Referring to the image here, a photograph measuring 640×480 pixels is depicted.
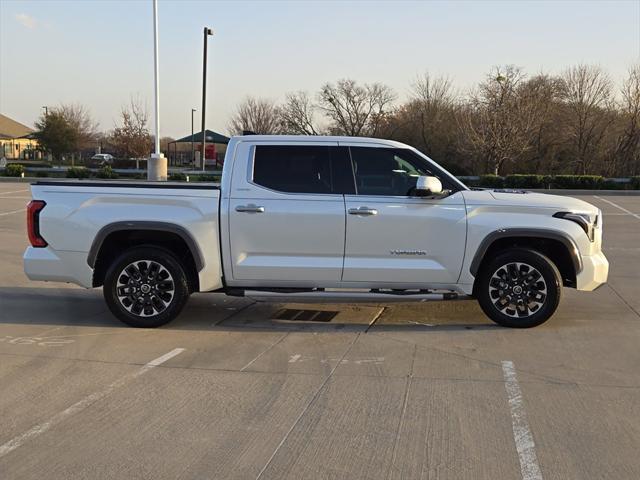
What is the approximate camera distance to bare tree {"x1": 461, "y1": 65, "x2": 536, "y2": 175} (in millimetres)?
36625

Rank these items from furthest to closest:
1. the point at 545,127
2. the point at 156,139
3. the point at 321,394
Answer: the point at 545,127 < the point at 156,139 < the point at 321,394

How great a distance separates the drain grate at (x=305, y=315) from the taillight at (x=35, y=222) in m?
2.70

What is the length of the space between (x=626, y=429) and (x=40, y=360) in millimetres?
4833

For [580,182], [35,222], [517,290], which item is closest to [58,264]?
[35,222]

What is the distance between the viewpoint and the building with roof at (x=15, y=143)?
249ft

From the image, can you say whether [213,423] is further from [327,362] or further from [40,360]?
[40,360]

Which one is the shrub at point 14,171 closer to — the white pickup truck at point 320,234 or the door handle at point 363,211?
the white pickup truck at point 320,234

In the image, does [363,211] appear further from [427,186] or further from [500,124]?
[500,124]

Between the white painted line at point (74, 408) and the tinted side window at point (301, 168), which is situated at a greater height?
the tinted side window at point (301, 168)

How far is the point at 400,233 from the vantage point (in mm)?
6375

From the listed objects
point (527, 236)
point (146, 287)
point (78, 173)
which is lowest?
point (78, 173)

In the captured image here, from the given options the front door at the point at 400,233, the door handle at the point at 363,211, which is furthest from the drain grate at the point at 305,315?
the door handle at the point at 363,211

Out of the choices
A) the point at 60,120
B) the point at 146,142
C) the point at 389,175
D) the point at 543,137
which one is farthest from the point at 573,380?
the point at 60,120

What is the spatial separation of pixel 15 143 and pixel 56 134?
31934 mm
